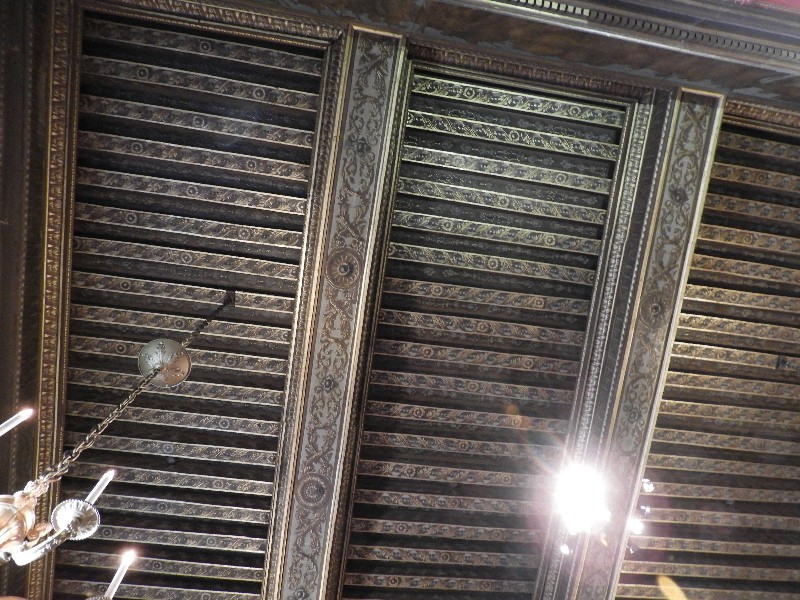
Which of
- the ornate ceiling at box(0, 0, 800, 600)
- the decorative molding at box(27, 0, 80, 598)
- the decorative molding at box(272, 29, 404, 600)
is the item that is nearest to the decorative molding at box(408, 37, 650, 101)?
the ornate ceiling at box(0, 0, 800, 600)

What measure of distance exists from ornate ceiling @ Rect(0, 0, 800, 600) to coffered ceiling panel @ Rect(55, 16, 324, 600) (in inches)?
0.9

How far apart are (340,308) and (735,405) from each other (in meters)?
3.83

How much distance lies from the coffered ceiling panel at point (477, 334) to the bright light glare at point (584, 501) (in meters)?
0.23

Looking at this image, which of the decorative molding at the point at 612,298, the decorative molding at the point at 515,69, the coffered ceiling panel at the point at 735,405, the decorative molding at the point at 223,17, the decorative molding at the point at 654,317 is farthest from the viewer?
the coffered ceiling panel at the point at 735,405

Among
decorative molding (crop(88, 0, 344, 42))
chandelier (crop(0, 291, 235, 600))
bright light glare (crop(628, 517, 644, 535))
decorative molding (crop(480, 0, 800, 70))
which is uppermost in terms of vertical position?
decorative molding (crop(480, 0, 800, 70))

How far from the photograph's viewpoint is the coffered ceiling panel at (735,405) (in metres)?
4.43

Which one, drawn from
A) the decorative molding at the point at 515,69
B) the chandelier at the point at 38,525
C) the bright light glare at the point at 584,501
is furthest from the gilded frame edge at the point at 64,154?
the bright light glare at the point at 584,501

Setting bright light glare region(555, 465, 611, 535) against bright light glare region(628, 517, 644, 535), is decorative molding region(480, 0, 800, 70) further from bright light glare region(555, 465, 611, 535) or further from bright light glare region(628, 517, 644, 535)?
bright light glare region(628, 517, 644, 535)

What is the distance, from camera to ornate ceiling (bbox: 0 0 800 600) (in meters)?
3.78

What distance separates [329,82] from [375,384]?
2509 millimetres

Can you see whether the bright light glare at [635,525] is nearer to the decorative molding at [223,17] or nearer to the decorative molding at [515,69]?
the decorative molding at [515,69]

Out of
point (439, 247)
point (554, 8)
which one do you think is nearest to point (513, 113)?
point (554, 8)

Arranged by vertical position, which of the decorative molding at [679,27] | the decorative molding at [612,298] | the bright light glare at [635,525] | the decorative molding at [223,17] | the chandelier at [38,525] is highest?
the decorative molding at [679,27]

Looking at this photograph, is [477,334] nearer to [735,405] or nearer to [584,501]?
[584,501]
